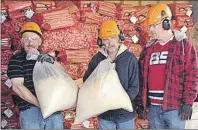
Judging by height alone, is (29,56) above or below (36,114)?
above

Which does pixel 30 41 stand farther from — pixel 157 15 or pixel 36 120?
pixel 157 15

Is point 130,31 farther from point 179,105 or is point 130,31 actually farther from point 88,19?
point 179,105

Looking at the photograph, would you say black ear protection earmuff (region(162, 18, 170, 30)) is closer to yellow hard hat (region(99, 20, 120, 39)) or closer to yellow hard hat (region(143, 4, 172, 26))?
yellow hard hat (region(143, 4, 172, 26))

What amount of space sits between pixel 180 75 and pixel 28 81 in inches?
53.2

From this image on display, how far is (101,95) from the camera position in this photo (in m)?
4.62

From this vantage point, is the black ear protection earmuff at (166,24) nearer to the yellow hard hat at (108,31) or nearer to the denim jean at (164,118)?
the yellow hard hat at (108,31)

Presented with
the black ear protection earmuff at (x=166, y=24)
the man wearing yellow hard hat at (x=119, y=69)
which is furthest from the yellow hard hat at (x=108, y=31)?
the black ear protection earmuff at (x=166, y=24)

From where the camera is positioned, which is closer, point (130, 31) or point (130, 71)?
point (130, 71)

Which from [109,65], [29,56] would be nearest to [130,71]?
[109,65]

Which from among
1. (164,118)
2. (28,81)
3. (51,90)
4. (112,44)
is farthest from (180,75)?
(28,81)

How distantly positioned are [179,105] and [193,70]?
339mm

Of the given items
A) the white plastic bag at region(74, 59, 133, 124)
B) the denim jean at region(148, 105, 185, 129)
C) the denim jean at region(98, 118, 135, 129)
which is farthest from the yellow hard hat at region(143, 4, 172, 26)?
the denim jean at region(98, 118, 135, 129)

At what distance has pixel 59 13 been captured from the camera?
19.5 feet

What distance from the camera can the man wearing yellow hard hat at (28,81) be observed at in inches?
187
